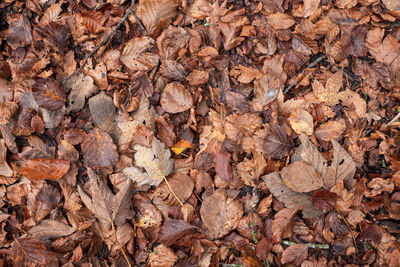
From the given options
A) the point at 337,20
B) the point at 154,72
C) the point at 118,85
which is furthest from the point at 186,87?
the point at 337,20

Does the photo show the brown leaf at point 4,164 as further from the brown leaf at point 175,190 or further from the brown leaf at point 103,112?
the brown leaf at point 175,190

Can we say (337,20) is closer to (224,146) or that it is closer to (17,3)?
(224,146)

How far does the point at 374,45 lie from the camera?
6.27 ft

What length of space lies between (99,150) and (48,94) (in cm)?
49

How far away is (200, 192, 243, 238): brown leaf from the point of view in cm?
180

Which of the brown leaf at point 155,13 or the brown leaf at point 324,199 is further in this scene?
the brown leaf at point 155,13

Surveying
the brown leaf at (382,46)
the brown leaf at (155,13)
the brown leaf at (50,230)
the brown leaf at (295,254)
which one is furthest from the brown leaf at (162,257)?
the brown leaf at (382,46)

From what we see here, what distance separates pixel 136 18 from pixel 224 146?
1045mm

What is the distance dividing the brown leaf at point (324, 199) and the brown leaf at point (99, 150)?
1.24 meters

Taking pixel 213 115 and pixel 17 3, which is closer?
pixel 213 115

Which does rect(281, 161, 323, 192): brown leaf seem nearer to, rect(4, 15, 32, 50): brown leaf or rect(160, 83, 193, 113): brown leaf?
rect(160, 83, 193, 113): brown leaf

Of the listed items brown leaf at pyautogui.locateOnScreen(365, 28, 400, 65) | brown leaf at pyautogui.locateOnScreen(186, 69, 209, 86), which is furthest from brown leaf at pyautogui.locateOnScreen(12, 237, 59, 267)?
brown leaf at pyautogui.locateOnScreen(365, 28, 400, 65)

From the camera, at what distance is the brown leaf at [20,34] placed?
201 cm

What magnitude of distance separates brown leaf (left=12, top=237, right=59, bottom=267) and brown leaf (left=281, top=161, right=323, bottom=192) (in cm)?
151
